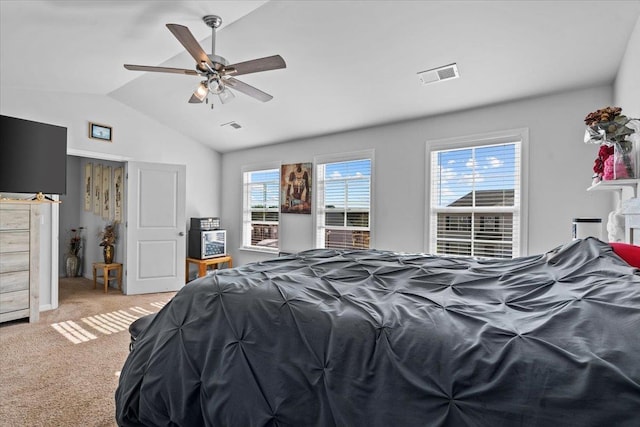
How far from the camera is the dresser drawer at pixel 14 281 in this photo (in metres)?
3.49

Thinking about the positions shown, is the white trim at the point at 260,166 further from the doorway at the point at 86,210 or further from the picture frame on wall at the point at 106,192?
the picture frame on wall at the point at 106,192

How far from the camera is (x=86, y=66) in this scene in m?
3.63

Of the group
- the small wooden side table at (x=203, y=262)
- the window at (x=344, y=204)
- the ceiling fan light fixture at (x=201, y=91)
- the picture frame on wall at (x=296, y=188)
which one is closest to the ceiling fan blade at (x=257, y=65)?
the ceiling fan light fixture at (x=201, y=91)

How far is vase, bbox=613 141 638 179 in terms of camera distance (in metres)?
2.07

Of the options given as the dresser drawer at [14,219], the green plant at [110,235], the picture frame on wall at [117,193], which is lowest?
the green plant at [110,235]

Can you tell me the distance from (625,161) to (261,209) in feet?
16.0

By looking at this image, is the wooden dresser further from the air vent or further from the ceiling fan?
Answer: the air vent

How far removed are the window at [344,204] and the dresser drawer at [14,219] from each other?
3.46m

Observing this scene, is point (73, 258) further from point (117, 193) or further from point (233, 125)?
point (233, 125)

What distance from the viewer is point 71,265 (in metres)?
6.34

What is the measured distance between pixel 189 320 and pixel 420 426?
1032 mm

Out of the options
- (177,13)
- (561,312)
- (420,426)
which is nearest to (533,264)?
(561,312)

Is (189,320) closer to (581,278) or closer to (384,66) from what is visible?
(581,278)

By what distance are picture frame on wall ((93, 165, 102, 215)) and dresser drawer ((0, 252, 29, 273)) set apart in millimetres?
2562
